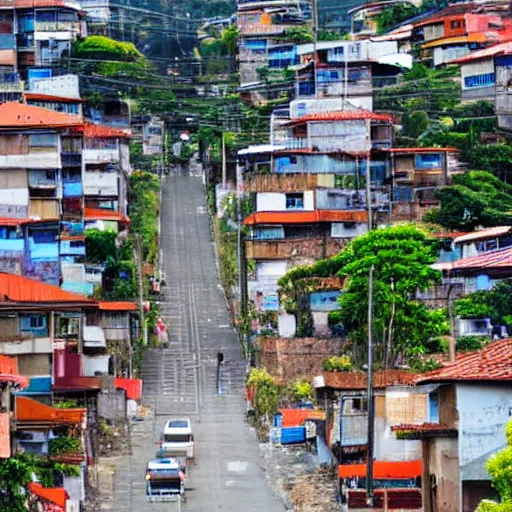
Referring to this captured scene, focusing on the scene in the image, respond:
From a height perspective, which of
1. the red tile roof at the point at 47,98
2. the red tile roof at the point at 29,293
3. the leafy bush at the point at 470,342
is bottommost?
the leafy bush at the point at 470,342

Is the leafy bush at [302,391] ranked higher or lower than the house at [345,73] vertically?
lower

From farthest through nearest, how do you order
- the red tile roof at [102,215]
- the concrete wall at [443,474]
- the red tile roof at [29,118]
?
the red tile roof at [102,215]
the red tile roof at [29,118]
the concrete wall at [443,474]

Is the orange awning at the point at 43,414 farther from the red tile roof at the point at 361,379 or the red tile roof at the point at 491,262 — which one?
the red tile roof at the point at 491,262

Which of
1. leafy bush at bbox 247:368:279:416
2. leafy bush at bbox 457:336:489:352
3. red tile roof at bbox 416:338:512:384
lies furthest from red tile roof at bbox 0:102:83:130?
red tile roof at bbox 416:338:512:384

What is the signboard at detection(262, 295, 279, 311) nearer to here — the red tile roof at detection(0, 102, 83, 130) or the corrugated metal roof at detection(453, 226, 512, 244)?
the corrugated metal roof at detection(453, 226, 512, 244)

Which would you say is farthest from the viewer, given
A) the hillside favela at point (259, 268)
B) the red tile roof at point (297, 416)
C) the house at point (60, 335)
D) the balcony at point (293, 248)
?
the balcony at point (293, 248)

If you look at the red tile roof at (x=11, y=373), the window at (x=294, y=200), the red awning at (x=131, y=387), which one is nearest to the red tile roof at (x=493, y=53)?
the window at (x=294, y=200)

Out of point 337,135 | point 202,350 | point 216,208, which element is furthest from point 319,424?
point 216,208
